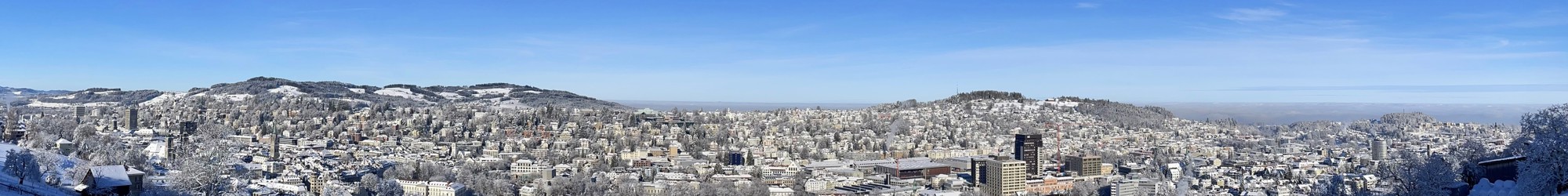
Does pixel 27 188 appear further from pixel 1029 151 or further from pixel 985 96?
pixel 985 96

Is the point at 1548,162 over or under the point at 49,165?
over

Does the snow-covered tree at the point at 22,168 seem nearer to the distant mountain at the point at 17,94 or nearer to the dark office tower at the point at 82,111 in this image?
the distant mountain at the point at 17,94

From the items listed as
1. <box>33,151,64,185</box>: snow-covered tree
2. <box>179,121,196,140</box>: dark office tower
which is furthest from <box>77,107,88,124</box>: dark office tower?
<box>33,151,64,185</box>: snow-covered tree

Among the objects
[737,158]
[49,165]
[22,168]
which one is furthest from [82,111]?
[22,168]

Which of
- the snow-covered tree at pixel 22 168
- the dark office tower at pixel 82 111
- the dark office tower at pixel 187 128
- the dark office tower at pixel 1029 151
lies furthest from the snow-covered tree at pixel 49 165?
the dark office tower at pixel 82 111

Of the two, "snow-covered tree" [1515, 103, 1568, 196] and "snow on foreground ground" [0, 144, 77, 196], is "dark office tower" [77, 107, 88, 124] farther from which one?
"snow-covered tree" [1515, 103, 1568, 196]

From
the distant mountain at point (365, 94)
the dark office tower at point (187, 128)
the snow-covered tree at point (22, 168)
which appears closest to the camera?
the snow-covered tree at point (22, 168)
